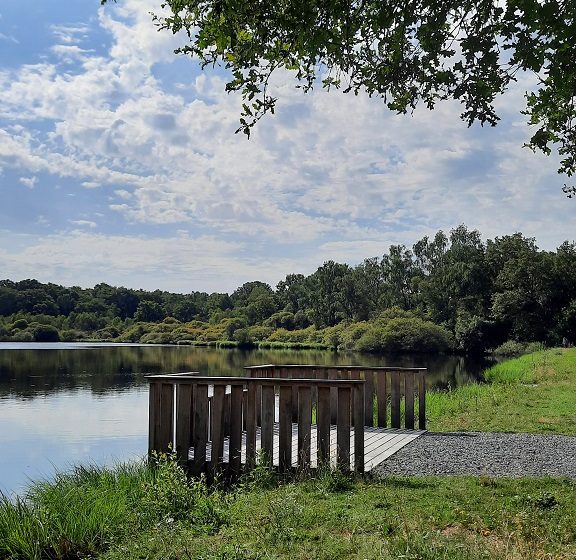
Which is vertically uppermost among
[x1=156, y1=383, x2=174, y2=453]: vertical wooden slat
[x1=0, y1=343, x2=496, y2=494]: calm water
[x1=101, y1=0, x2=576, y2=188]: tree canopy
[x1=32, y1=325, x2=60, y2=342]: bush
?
[x1=101, y1=0, x2=576, y2=188]: tree canopy

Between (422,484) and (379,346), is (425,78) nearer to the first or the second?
(422,484)

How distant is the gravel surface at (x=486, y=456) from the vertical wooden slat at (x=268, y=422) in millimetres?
1227

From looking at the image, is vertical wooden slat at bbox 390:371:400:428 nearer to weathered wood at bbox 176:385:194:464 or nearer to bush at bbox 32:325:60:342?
A: weathered wood at bbox 176:385:194:464

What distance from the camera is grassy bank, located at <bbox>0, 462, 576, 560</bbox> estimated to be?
4617 mm

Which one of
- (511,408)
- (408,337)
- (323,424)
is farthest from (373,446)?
(408,337)

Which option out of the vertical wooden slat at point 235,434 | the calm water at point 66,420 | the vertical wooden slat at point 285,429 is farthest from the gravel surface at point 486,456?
the calm water at point 66,420

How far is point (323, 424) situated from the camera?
25.6 ft

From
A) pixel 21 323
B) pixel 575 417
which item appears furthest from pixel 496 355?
pixel 21 323

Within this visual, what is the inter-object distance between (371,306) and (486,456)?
8052 cm

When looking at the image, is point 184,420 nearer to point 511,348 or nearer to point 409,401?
point 409,401

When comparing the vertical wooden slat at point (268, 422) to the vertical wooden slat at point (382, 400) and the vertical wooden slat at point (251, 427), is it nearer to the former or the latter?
the vertical wooden slat at point (251, 427)

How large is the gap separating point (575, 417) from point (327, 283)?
82.8m

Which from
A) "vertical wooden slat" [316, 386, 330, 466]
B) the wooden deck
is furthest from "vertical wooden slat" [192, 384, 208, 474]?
"vertical wooden slat" [316, 386, 330, 466]

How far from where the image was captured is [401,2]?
17.8ft
